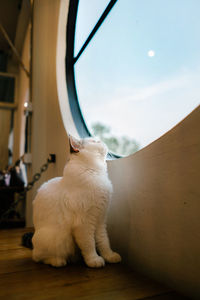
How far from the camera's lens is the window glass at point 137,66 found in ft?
3.20

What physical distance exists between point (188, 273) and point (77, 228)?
0.43 m

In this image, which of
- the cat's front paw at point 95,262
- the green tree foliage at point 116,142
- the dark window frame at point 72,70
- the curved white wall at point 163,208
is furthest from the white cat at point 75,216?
the dark window frame at point 72,70

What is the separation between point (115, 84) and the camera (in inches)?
65.8

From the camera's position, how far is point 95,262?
3.09ft

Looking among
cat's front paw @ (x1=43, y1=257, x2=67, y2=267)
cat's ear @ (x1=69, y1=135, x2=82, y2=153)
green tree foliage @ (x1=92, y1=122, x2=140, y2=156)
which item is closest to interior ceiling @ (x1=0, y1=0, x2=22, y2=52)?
green tree foliage @ (x1=92, y1=122, x2=140, y2=156)

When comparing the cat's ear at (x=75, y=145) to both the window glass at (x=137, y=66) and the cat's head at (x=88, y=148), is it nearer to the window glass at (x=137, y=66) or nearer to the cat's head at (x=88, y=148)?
the cat's head at (x=88, y=148)

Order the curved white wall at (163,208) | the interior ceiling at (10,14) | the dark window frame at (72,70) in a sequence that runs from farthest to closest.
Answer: the interior ceiling at (10,14) < the dark window frame at (72,70) < the curved white wall at (163,208)

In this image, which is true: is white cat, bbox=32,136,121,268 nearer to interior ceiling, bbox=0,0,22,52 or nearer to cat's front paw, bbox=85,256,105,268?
cat's front paw, bbox=85,256,105,268

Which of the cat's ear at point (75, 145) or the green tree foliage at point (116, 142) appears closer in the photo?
the cat's ear at point (75, 145)

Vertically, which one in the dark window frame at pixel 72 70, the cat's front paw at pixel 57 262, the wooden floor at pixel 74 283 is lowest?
the wooden floor at pixel 74 283

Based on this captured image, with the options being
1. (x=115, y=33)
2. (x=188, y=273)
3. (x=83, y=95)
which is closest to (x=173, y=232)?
(x=188, y=273)

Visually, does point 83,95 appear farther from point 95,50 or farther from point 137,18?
point 137,18

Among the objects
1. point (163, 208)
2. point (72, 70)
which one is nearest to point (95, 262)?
point (163, 208)

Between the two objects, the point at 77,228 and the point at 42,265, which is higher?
the point at 77,228
